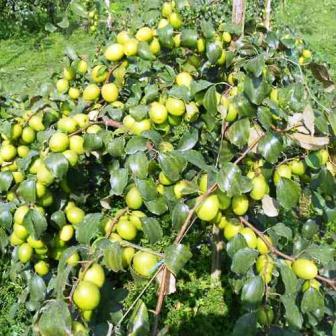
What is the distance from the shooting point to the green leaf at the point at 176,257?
1.22m

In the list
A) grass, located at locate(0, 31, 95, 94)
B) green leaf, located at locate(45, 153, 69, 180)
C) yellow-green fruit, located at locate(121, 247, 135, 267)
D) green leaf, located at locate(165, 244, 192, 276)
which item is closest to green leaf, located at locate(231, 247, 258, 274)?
green leaf, located at locate(165, 244, 192, 276)

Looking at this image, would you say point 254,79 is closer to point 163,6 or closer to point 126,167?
point 126,167

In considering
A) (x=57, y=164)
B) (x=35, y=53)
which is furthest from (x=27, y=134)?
(x=35, y=53)

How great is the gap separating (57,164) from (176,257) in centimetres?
40

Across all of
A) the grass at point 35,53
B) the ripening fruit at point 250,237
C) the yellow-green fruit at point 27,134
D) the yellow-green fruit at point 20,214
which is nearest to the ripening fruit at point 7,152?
the yellow-green fruit at point 27,134

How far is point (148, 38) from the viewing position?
1.72 meters

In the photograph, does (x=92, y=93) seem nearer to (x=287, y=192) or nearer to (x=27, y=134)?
(x=27, y=134)

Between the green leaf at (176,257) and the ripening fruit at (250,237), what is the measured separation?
22 cm

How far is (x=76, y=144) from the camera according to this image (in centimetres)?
148

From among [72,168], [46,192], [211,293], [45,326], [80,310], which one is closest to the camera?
[45,326]

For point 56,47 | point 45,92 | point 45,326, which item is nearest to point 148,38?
point 45,92

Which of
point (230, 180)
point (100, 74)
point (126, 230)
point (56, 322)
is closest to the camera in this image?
point (56, 322)

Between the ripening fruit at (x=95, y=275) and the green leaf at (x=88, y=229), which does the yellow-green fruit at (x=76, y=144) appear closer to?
the green leaf at (x=88, y=229)

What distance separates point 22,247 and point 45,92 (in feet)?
1.76
